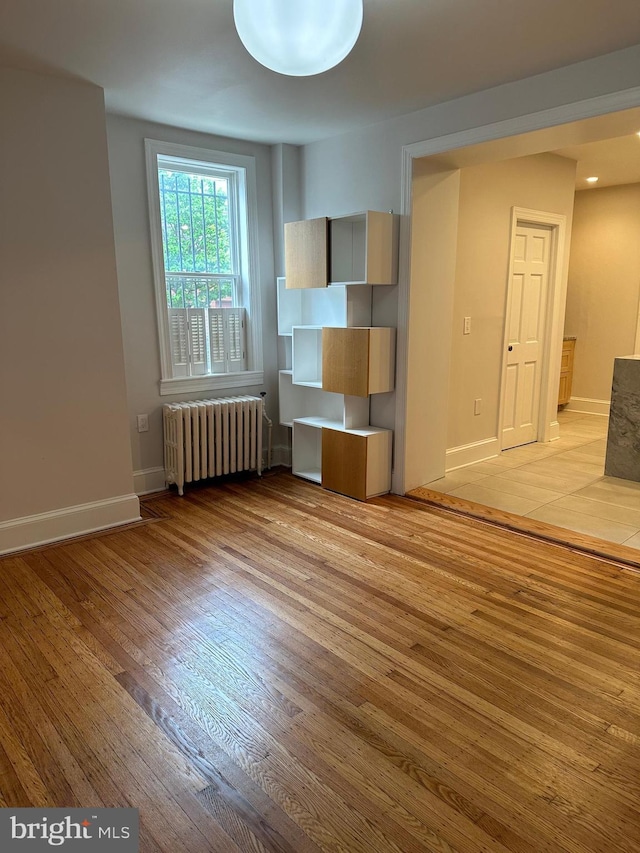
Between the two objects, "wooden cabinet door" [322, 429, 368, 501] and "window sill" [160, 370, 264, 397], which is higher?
"window sill" [160, 370, 264, 397]

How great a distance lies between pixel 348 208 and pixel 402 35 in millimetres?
1694

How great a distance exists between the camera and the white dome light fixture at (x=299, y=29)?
185 cm

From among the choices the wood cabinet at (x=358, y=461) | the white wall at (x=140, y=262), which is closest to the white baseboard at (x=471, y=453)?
the wood cabinet at (x=358, y=461)

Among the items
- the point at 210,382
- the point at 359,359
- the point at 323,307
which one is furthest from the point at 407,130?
the point at 210,382

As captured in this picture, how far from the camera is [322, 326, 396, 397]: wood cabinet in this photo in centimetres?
385

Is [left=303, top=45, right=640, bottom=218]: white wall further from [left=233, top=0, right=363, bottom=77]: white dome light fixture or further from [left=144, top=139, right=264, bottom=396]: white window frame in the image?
[left=233, top=0, right=363, bottom=77]: white dome light fixture

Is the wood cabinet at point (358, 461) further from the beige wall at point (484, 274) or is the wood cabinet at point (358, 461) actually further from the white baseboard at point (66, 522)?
the white baseboard at point (66, 522)

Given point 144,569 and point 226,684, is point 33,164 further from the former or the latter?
point 226,684

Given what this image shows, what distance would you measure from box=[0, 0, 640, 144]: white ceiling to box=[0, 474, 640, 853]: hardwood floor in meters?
2.57

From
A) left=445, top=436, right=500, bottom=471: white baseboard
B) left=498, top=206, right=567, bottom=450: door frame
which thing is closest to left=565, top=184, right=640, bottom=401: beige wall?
left=498, top=206, right=567, bottom=450: door frame

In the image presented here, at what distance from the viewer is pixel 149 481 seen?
14.1ft

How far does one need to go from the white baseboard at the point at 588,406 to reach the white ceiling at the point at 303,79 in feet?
15.8

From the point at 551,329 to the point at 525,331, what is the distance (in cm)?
37

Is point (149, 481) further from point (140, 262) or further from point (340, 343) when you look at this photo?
point (340, 343)
